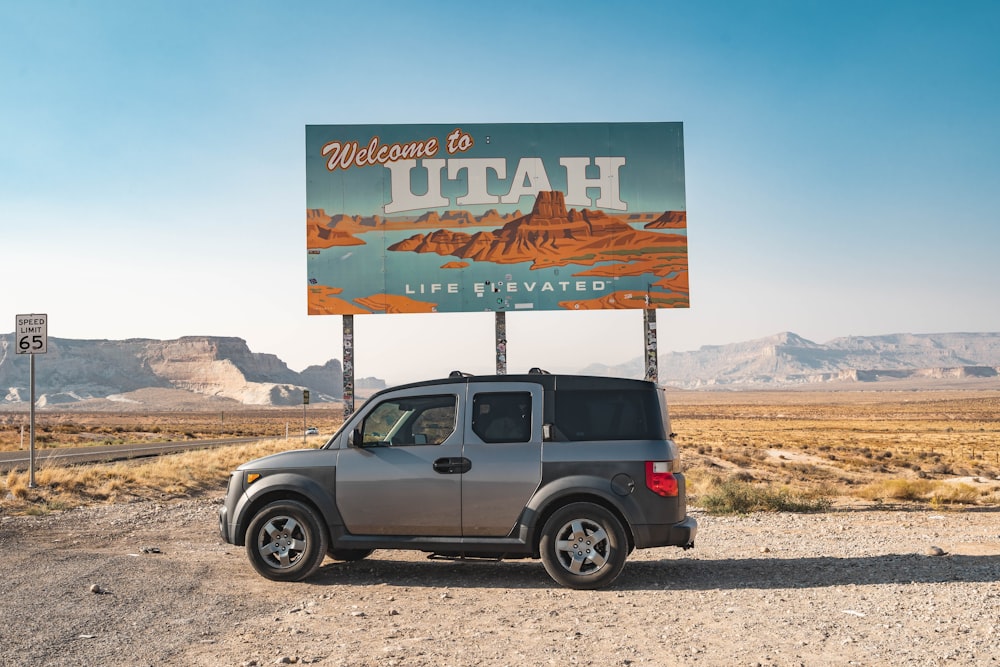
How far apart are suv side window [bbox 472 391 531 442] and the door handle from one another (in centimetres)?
30

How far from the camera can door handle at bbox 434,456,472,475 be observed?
848cm

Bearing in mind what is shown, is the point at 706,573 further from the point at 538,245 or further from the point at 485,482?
the point at 538,245

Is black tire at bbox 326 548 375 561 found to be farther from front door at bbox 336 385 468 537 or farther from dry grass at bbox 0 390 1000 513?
dry grass at bbox 0 390 1000 513

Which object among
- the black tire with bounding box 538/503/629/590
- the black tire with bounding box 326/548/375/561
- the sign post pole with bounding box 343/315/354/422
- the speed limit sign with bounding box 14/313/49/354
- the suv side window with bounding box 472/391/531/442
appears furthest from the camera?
the sign post pole with bounding box 343/315/354/422

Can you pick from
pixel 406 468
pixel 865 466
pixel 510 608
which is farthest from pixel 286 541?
pixel 865 466

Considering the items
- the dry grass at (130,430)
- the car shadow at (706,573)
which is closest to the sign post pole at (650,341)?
the car shadow at (706,573)

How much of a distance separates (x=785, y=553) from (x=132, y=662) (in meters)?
7.54

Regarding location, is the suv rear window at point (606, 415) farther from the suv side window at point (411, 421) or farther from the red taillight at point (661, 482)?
the suv side window at point (411, 421)

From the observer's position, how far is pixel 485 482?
27.7ft

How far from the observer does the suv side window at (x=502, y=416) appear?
A: 859 cm

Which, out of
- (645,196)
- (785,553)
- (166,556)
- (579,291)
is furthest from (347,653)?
(645,196)

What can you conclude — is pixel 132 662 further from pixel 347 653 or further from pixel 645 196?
pixel 645 196

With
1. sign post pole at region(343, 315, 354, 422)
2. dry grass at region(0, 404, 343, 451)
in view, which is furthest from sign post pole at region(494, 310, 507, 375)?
dry grass at region(0, 404, 343, 451)

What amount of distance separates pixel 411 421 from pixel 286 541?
1.76 metres
